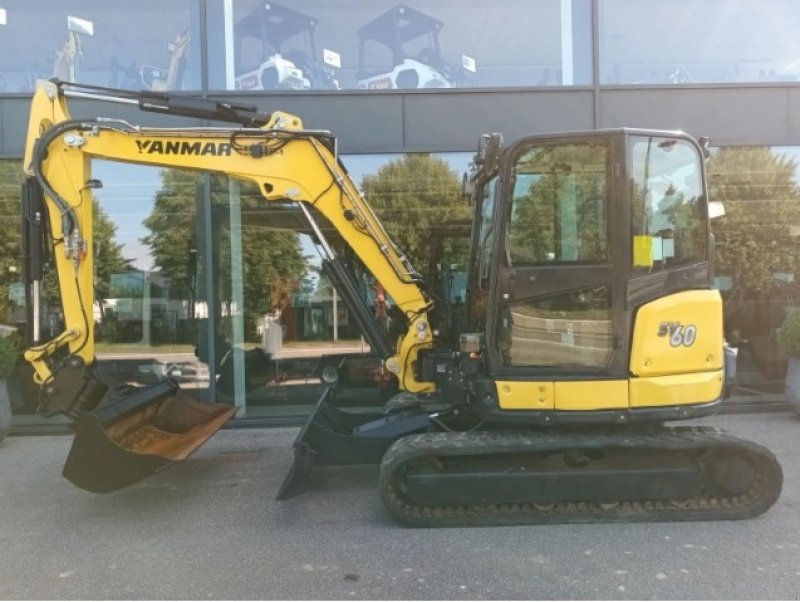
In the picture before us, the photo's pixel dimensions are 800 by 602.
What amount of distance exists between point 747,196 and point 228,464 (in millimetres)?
7396

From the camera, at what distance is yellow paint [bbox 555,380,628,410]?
4527mm

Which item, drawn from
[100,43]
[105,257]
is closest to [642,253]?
[105,257]

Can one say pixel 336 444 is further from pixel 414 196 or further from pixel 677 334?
pixel 414 196

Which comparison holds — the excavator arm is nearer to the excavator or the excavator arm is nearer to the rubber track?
the excavator

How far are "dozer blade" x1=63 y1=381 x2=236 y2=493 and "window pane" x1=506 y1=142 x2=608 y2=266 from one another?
9.44 ft

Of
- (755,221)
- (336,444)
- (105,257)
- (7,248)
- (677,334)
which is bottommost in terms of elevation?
(336,444)

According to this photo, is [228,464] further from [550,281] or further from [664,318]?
[664,318]

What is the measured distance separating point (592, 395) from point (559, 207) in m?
1.31

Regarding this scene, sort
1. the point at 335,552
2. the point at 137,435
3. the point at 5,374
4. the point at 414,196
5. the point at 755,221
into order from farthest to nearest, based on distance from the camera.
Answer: the point at 755,221
the point at 414,196
the point at 5,374
the point at 137,435
the point at 335,552

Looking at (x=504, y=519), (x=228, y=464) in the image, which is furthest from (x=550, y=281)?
(x=228, y=464)

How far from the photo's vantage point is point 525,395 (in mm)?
4594

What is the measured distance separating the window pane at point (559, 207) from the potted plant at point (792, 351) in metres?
4.54

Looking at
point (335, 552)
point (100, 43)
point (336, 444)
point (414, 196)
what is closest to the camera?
point (335, 552)

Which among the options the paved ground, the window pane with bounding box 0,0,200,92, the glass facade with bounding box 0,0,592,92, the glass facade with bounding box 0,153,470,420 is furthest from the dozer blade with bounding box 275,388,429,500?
the window pane with bounding box 0,0,200,92
